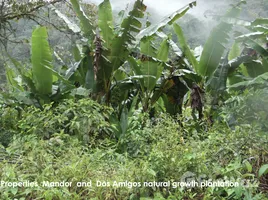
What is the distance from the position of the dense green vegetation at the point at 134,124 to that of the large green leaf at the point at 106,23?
0.05ft

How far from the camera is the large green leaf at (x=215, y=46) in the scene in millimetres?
4941

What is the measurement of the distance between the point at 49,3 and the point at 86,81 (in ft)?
5.64

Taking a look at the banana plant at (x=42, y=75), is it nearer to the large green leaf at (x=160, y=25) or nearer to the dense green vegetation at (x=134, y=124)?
the dense green vegetation at (x=134, y=124)

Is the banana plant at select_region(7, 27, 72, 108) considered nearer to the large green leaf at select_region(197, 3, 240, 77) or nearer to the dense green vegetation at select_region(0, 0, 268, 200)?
the dense green vegetation at select_region(0, 0, 268, 200)

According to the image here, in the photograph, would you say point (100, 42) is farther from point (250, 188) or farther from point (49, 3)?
point (250, 188)

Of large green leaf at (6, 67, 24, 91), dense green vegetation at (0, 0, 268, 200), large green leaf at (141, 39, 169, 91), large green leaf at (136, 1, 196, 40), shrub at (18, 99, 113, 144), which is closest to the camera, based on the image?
dense green vegetation at (0, 0, 268, 200)

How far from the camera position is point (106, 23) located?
498 cm

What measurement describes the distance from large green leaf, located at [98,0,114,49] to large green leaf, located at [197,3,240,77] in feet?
5.31

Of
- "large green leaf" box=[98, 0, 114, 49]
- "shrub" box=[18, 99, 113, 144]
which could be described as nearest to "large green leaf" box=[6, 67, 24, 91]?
"large green leaf" box=[98, 0, 114, 49]

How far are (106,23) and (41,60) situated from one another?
1202mm

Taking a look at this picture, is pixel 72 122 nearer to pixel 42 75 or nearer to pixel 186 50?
pixel 42 75

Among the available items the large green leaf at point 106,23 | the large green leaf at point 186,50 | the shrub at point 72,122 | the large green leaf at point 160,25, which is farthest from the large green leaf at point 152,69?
the shrub at point 72,122

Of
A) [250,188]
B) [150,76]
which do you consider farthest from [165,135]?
[150,76]

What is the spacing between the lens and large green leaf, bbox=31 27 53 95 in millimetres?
4586
